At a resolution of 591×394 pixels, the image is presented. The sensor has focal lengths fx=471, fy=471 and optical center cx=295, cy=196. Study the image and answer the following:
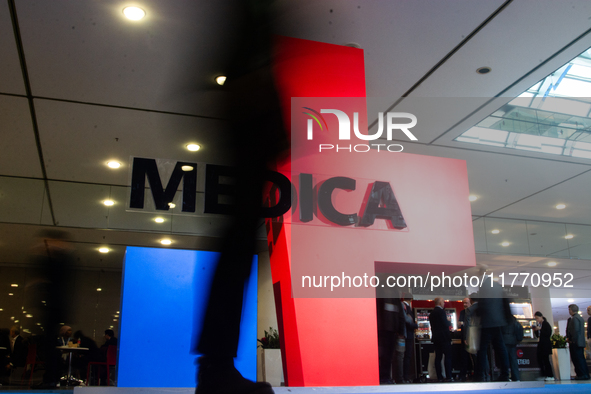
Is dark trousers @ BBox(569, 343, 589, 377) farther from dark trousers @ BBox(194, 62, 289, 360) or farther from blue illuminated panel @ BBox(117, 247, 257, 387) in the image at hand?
dark trousers @ BBox(194, 62, 289, 360)

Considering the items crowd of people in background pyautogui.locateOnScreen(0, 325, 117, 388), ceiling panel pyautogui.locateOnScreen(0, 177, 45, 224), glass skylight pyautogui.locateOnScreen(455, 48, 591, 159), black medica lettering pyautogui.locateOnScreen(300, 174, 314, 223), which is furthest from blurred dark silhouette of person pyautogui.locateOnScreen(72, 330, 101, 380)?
glass skylight pyautogui.locateOnScreen(455, 48, 591, 159)

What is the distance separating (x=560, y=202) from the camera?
8.01 m

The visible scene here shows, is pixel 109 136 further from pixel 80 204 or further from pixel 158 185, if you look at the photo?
pixel 158 185

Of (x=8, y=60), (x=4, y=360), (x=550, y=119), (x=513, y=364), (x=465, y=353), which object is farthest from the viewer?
(x=4, y=360)

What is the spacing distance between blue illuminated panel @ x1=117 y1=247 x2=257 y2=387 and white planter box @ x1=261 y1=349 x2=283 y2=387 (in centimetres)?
256

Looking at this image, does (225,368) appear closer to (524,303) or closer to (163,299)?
(163,299)

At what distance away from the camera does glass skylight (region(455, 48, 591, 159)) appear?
14.7ft

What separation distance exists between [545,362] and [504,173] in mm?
4127

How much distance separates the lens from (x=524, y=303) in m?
12.3

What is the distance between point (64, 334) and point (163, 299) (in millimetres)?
5867

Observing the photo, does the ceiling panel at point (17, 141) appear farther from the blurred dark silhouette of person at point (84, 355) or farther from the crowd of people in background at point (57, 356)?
the blurred dark silhouette of person at point (84, 355)

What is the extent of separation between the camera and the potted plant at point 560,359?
8.84 metres

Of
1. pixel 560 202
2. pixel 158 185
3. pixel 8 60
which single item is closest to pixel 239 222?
pixel 158 185

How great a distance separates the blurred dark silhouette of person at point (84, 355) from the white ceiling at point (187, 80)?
3.08 metres
